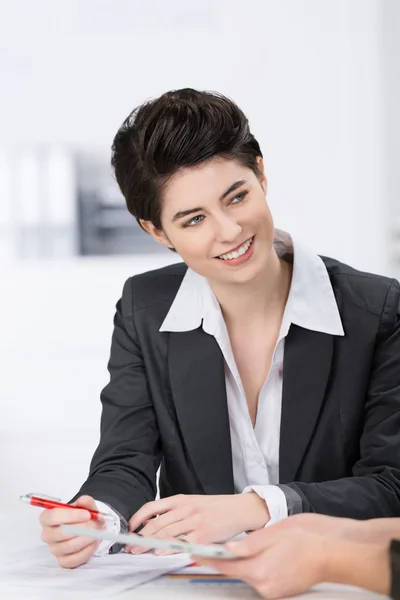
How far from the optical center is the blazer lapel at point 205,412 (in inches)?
66.9

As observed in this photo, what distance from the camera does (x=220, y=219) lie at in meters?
1.58

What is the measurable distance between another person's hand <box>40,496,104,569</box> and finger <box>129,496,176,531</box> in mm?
92

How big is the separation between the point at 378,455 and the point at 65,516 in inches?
24.6

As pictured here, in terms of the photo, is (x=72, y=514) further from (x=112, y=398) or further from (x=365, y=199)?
(x=365, y=199)

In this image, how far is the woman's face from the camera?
5.19 feet

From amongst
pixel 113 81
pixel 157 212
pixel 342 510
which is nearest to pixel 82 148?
pixel 113 81

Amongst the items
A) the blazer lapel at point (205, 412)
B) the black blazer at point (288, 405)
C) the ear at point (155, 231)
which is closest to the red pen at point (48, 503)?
the black blazer at point (288, 405)

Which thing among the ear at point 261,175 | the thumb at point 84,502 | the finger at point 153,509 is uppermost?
the ear at point 261,175

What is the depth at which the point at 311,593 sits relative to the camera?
40.1 inches

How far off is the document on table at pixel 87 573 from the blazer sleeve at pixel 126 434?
225mm

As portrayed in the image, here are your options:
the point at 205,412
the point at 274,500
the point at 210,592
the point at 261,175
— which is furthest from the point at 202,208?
the point at 210,592

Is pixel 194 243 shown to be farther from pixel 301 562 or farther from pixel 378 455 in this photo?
pixel 301 562

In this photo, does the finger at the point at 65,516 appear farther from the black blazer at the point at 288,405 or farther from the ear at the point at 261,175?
the ear at the point at 261,175

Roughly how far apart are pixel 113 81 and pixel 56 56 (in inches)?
12.1
